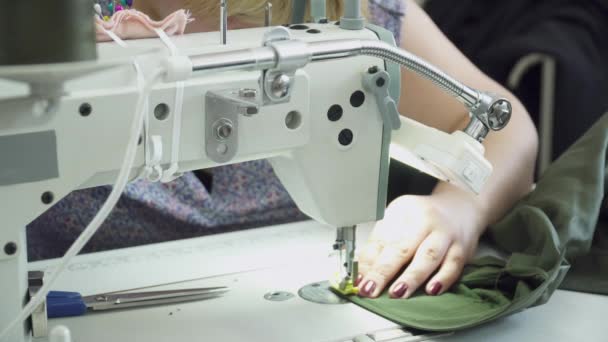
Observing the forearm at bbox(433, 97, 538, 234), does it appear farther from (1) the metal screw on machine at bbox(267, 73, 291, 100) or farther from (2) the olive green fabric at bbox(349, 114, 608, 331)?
(1) the metal screw on machine at bbox(267, 73, 291, 100)

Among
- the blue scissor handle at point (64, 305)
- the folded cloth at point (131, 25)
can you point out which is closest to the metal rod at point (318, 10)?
the folded cloth at point (131, 25)

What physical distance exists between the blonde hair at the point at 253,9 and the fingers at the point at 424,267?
303 millimetres

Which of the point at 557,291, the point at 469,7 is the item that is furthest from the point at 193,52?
the point at 469,7

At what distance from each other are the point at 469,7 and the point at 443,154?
168 cm

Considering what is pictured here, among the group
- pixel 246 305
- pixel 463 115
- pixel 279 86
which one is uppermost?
pixel 279 86

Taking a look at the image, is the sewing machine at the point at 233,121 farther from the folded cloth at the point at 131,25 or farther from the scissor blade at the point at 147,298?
the scissor blade at the point at 147,298

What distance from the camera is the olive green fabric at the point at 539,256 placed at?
1109 millimetres

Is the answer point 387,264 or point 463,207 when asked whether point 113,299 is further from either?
point 463,207

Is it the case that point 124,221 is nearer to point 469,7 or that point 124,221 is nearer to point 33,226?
point 33,226

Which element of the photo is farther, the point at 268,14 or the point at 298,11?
A: the point at 298,11

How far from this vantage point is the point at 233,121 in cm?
96

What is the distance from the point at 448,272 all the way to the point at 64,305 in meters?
0.45

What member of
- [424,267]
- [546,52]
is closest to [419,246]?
[424,267]

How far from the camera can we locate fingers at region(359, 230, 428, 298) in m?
1.16
